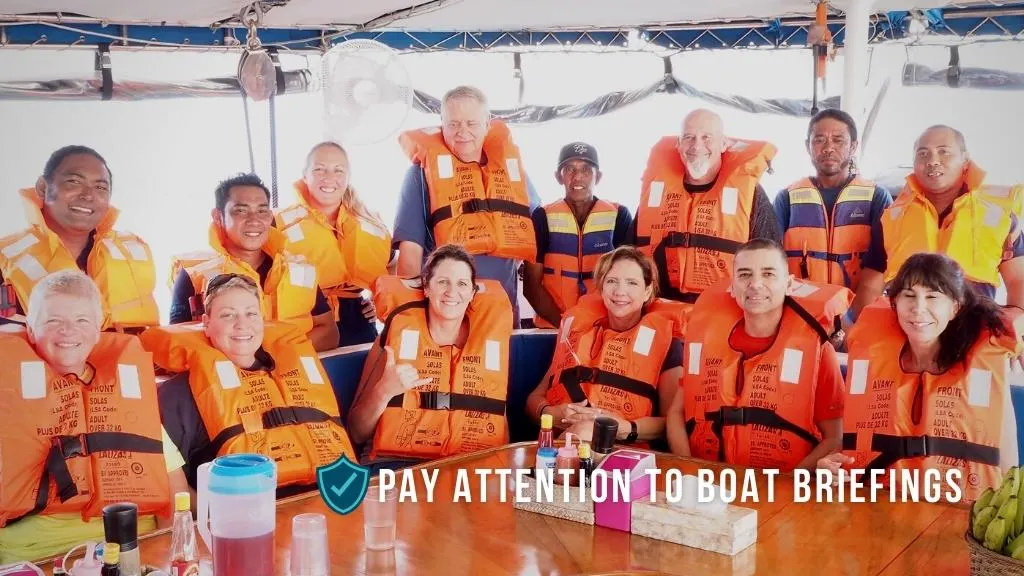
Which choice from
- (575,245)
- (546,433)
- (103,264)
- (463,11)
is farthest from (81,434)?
(463,11)

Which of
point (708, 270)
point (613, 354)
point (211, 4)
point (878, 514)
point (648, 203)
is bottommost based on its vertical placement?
point (878, 514)

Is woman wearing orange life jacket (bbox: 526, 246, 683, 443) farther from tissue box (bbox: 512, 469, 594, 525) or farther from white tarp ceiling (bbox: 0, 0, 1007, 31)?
white tarp ceiling (bbox: 0, 0, 1007, 31)

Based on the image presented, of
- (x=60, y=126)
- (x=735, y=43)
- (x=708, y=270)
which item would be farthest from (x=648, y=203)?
(x=60, y=126)

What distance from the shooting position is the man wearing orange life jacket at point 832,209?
412 centimetres

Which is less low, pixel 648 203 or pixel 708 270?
pixel 648 203

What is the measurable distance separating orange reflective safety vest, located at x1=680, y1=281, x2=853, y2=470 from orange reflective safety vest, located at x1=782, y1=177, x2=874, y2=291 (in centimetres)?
68

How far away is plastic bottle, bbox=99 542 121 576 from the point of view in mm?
1695

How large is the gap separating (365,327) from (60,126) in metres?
7.43

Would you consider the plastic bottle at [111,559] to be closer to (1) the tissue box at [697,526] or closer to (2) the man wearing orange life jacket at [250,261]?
(1) the tissue box at [697,526]

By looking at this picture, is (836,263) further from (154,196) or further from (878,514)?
(154,196)

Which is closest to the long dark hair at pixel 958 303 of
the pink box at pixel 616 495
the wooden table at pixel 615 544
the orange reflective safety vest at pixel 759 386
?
the orange reflective safety vest at pixel 759 386

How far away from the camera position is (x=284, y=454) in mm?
3219

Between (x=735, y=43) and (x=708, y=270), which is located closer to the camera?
(x=708, y=270)

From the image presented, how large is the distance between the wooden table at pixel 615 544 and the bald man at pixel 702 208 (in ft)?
5.54
